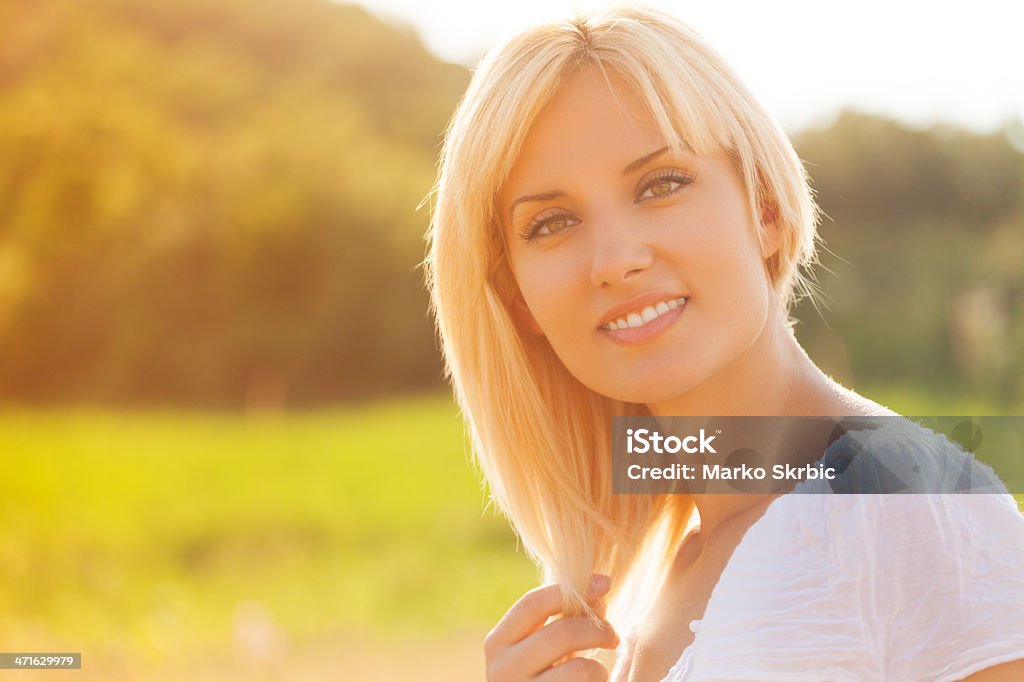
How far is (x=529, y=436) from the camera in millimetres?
1961

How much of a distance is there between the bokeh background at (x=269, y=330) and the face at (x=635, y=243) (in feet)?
16.6

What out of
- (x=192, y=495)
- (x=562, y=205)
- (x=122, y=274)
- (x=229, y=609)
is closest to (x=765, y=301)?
(x=562, y=205)

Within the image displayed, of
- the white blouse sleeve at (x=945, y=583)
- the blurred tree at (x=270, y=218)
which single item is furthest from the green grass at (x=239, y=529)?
the white blouse sleeve at (x=945, y=583)

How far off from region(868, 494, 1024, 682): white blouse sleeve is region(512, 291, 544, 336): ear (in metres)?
0.81

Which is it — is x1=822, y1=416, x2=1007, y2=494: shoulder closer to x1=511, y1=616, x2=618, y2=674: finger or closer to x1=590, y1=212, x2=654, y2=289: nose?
x1=590, y1=212, x2=654, y2=289: nose

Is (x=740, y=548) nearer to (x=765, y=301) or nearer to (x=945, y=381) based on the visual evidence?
(x=765, y=301)

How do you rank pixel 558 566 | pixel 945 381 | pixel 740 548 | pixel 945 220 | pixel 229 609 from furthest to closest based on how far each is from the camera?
pixel 945 220
pixel 945 381
pixel 229 609
pixel 558 566
pixel 740 548

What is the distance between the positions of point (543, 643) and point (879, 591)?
2.09ft

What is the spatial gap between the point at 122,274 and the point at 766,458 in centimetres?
1914

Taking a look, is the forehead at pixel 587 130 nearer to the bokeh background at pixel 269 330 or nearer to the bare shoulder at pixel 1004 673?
the bare shoulder at pixel 1004 673

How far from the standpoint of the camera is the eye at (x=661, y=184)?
1.55 metres

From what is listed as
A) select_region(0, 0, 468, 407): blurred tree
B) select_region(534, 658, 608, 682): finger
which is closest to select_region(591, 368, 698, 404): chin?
select_region(534, 658, 608, 682): finger

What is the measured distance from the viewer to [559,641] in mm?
1699

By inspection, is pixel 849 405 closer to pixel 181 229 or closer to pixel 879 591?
pixel 879 591
